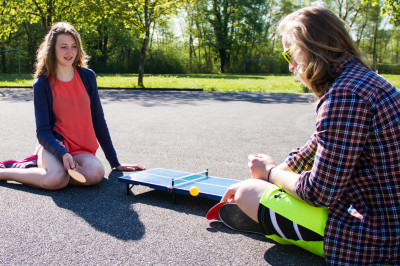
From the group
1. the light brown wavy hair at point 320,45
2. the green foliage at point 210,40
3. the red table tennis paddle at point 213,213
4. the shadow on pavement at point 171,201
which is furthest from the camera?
the green foliage at point 210,40

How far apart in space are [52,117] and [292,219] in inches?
104

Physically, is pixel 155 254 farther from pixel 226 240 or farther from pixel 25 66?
pixel 25 66

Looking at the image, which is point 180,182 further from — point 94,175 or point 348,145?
point 348,145

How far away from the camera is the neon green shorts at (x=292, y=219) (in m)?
2.16

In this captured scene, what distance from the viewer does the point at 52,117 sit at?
A: 13.2ft

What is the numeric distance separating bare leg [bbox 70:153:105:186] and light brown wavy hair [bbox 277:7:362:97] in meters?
2.42

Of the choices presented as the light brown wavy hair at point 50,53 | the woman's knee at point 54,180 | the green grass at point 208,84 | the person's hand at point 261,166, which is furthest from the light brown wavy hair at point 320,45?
the green grass at point 208,84

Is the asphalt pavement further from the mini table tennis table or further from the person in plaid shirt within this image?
the person in plaid shirt

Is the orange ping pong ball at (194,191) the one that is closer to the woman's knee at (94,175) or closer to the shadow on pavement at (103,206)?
the shadow on pavement at (103,206)

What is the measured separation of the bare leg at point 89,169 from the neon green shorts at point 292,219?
1947 millimetres

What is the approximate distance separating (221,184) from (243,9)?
152 ft

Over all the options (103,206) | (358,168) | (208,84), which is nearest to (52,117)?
(103,206)

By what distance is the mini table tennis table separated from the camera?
332 centimetres

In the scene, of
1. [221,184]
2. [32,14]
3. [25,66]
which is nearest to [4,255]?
[221,184]
